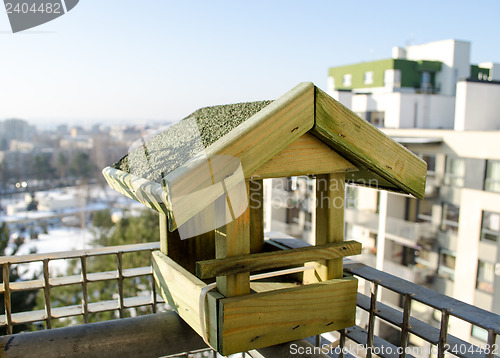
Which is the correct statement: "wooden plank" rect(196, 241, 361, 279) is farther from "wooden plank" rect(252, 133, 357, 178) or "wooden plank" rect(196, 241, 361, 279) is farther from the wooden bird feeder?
"wooden plank" rect(252, 133, 357, 178)

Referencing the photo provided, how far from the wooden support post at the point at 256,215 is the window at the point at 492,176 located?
1098 cm

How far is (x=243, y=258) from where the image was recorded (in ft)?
4.60

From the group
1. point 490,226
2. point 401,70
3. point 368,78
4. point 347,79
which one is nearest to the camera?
point 490,226

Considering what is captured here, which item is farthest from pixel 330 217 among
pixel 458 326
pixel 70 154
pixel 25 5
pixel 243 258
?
pixel 70 154

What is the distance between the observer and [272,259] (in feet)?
4.79

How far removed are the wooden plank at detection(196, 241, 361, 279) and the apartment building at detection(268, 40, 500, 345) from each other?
1108 cm

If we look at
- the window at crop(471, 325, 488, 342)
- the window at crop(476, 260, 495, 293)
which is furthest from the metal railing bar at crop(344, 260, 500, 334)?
the window at crop(471, 325, 488, 342)

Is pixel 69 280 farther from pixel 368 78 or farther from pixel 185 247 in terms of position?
pixel 368 78

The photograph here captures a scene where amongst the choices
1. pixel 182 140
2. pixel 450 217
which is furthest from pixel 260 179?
pixel 450 217

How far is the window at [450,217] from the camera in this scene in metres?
12.6

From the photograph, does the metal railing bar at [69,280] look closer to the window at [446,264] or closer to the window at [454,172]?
the window at [454,172]

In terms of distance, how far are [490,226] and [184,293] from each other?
459 inches

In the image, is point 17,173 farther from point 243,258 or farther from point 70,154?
point 243,258

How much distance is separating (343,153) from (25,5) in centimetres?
133
